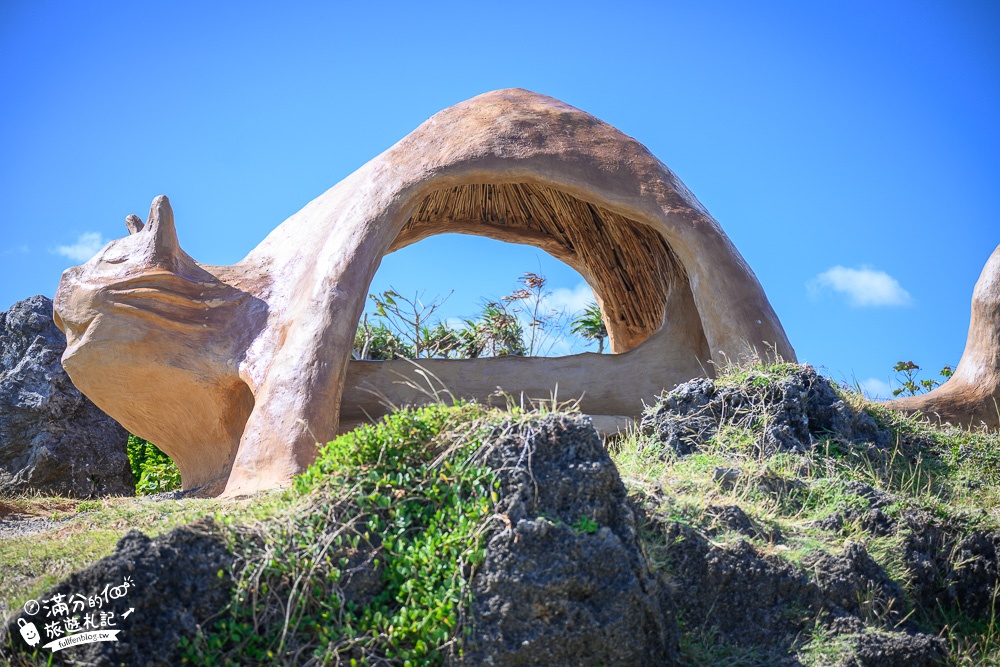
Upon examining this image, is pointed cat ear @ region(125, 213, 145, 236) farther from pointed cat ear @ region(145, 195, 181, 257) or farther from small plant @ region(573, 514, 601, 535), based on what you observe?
small plant @ region(573, 514, 601, 535)

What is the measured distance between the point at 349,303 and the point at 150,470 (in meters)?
7.40

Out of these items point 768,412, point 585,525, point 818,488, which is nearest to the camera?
point 585,525

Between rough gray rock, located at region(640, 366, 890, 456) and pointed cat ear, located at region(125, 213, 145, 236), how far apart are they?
5.19 metres

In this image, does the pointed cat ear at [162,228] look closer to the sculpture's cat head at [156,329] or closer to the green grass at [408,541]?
the sculpture's cat head at [156,329]

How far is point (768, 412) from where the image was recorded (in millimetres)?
6523

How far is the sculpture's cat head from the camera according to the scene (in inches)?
336

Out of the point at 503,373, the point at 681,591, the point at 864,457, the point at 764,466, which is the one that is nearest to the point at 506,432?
the point at 681,591

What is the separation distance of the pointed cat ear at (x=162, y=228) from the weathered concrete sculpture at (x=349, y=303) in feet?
0.04

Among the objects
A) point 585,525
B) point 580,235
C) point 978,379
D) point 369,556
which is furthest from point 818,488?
point 580,235

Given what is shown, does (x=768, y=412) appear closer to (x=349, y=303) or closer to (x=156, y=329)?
(x=349, y=303)

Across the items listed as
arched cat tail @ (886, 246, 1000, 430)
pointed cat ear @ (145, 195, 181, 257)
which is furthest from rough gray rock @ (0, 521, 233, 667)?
arched cat tail @ (886, 246, 1000, 430)

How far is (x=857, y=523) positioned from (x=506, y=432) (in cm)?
225

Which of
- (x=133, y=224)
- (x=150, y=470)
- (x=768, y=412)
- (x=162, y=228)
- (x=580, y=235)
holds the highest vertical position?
(x=580, y=235)

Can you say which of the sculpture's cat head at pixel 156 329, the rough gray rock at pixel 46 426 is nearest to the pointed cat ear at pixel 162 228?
the sculpture's cat head at pixel 156 329
